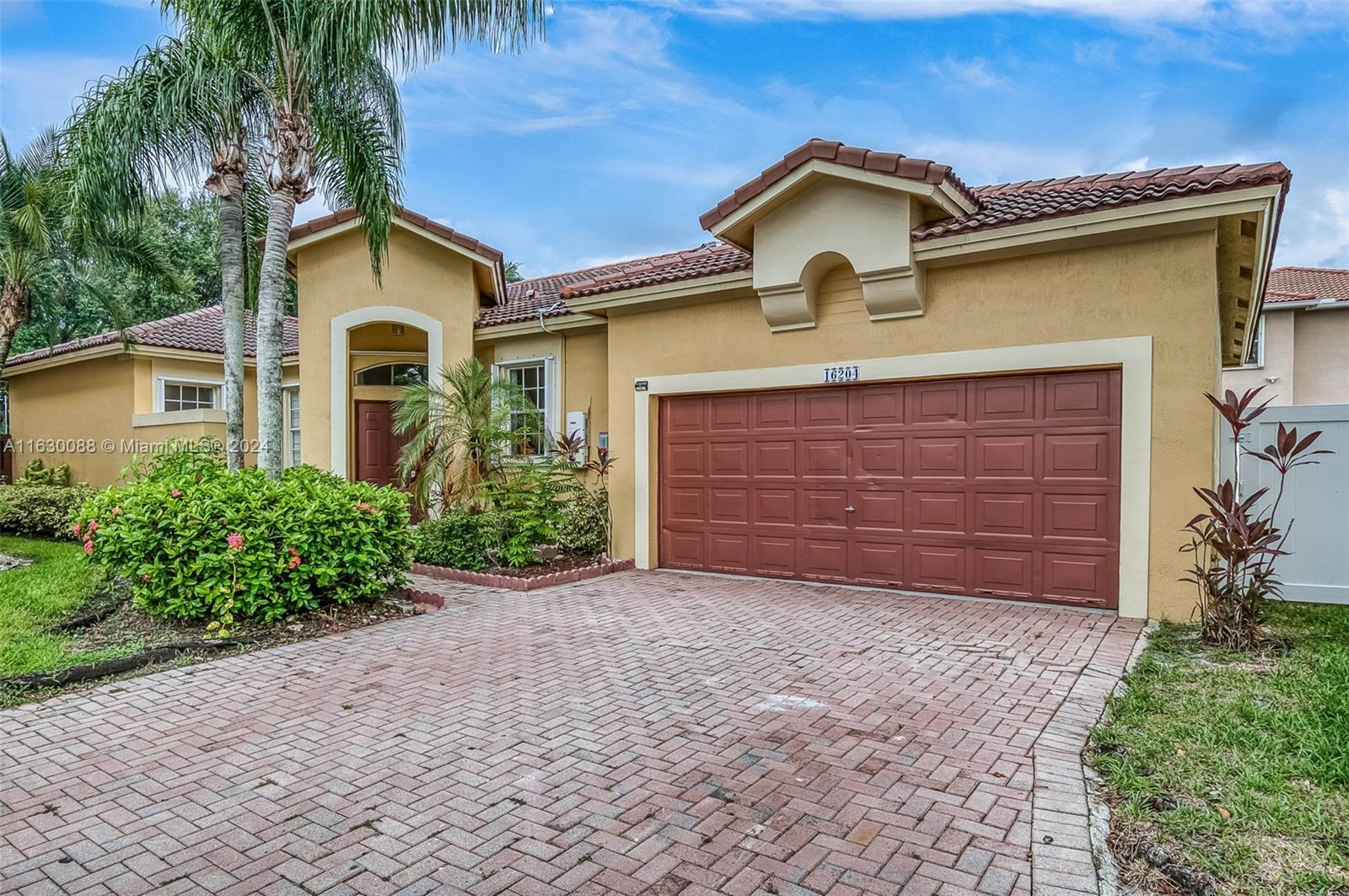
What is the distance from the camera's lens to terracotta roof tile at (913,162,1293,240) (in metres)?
7.04

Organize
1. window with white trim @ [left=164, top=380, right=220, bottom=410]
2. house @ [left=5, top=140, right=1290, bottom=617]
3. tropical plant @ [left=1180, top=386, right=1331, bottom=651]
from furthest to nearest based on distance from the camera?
window with white trim @ [left=164, top=380, right=220, bottom=410] → house @ [left=5, top=140, right=1290, bottom=617] → tropical plant @ [left=1180, top=386, right=1331, bottom=651]

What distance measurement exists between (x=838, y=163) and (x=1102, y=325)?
11.0 feet

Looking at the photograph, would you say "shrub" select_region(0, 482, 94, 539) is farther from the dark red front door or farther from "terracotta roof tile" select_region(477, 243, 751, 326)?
"terracotta roof tile" select_region(477, 243, 751, 326)

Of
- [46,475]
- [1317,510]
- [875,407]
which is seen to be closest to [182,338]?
[46,475]

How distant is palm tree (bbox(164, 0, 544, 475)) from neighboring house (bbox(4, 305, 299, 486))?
24.1 ft

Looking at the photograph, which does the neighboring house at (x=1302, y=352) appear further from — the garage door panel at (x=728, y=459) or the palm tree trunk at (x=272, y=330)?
the palm tree trunk at (x=272, y=330)

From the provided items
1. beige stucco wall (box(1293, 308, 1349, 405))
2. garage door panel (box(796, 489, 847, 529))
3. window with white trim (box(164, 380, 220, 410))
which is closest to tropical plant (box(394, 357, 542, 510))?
garage door panel (box(796, 489, 847, 529))

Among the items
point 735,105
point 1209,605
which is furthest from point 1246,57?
point 1209,605

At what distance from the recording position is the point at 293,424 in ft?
55.7

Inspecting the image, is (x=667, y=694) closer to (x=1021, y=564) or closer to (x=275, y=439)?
(x=1021, y=564)

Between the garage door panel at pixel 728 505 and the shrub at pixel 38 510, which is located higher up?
the garage door panel at pixel 728 505

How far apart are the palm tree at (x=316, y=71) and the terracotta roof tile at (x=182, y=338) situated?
746 cm

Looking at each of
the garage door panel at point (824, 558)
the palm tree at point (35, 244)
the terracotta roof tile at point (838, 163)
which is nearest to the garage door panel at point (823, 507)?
the garage door panel at point (824, 558)

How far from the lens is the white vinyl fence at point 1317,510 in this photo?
867 centimetres
